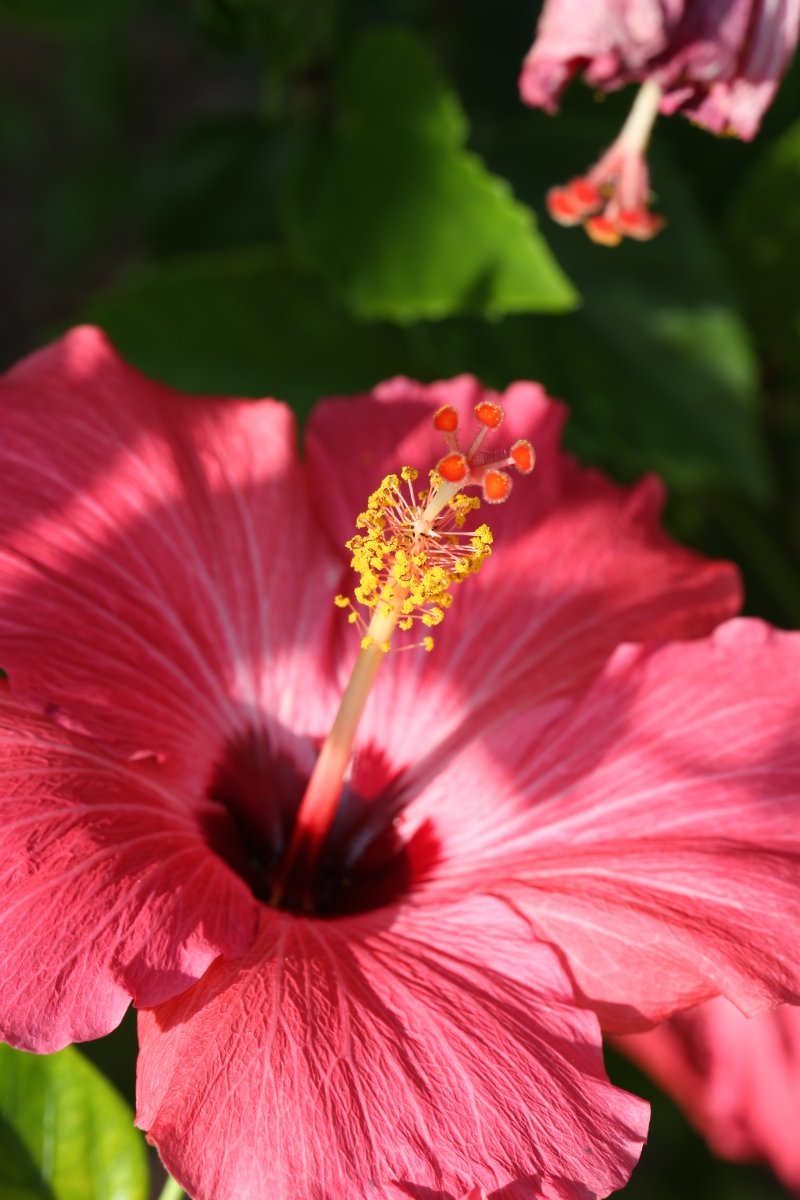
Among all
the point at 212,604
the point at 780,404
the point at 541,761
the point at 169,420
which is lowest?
the point at 780,404

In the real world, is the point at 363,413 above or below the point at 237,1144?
above

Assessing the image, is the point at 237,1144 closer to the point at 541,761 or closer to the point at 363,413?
the point at 541,761

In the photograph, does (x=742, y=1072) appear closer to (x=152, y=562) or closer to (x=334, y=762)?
(x=334, y=762)

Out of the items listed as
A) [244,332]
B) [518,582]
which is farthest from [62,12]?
[518,582]

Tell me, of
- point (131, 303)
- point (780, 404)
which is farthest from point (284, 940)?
point (780, 404)

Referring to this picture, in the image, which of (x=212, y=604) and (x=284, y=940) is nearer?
(x=284, y=940)
